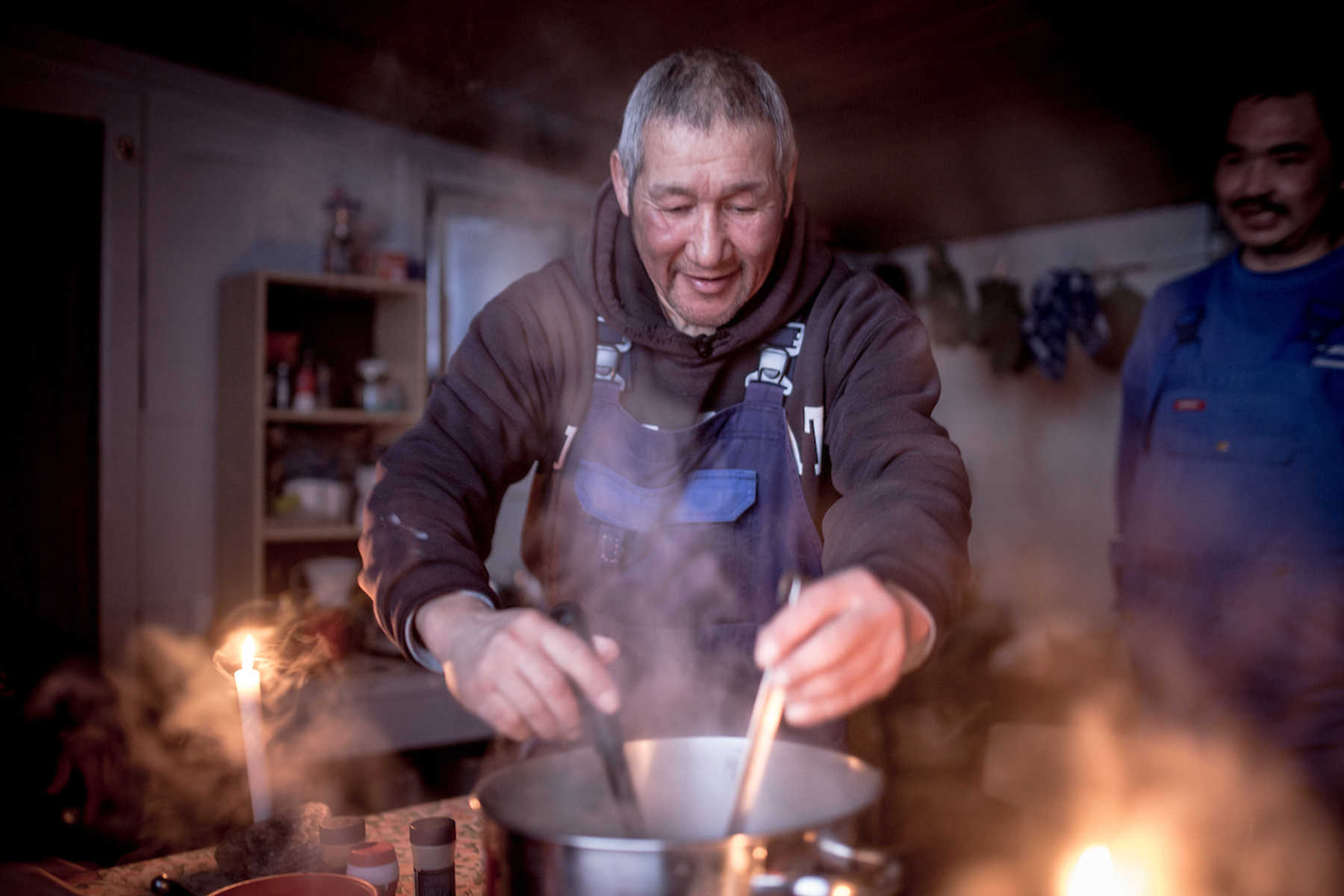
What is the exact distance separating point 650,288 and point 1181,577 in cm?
153

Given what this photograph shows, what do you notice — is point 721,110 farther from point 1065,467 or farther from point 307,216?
point 1065,467

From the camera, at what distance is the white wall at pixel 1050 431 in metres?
4.12

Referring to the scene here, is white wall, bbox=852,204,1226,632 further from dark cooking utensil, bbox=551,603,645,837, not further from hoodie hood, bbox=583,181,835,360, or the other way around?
dark cooking utensil, bbox=551,603,645,837

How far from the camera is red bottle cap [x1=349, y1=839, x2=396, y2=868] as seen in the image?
102cm

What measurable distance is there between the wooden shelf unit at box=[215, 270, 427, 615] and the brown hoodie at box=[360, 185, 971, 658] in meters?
2.21

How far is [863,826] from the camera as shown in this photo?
26.3 inches

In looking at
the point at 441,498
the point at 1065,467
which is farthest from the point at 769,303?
the point at 1065,467

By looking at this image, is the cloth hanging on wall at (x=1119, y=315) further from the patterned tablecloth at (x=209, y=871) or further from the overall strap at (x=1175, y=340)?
the patterned tablecloth at (x=209, y=871)

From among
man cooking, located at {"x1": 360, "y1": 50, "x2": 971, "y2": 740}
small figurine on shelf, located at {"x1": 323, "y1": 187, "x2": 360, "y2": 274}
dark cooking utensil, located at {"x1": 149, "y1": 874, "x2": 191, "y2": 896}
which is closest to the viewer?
dark cooking utensil, located at {"x1": 149, "y1": 874, "x2": 191, "y2": 896}

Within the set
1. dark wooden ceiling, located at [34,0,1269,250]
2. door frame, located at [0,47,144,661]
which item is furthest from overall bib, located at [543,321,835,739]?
door frame, located at [0,47,144,661]

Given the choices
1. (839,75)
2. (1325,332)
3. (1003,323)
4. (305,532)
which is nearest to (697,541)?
(1325,332)

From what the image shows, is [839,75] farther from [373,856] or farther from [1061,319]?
[373,856]

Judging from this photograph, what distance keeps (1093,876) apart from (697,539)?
79 centimetres

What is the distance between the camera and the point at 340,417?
12.2 ft
